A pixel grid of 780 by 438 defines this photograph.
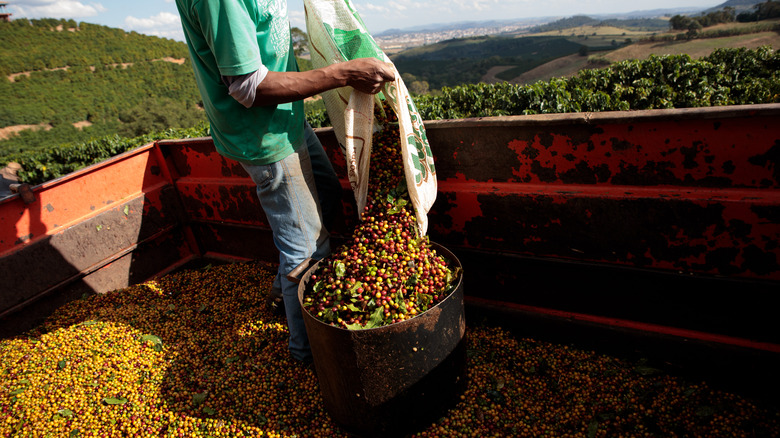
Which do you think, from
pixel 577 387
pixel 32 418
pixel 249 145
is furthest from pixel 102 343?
pixel 577 387

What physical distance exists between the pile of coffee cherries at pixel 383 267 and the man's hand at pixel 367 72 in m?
0.33

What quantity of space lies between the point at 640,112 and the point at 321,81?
5.20 feet

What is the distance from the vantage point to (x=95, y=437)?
2504 mm

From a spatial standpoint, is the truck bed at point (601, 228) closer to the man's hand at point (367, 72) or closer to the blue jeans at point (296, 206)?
the blue jeans at point (296, 206)

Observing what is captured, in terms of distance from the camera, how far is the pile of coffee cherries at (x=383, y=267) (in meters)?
2.04

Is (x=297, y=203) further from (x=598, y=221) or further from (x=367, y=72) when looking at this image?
(x=598, y=221)

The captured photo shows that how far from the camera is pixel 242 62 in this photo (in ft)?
6.39

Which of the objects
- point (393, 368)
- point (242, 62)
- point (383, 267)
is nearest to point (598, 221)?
point (383, 267)

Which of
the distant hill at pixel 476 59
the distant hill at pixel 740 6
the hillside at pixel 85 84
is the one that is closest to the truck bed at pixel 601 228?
the hillside at pixel 85 84

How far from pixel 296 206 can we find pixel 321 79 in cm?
76

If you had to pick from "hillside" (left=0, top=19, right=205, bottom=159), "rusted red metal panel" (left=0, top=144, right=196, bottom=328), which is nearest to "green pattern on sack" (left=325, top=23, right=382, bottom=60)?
"rusted red metal panel" (left=0, top=144, right=196, bottom=328)

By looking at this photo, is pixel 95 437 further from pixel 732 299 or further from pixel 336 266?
pixel 732 299

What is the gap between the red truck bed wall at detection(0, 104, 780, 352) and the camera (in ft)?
6.45

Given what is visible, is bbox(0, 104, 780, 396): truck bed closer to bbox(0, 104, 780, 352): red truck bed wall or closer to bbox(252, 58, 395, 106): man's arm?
bbox(0, 104, 780, 352): red truck bed wall
